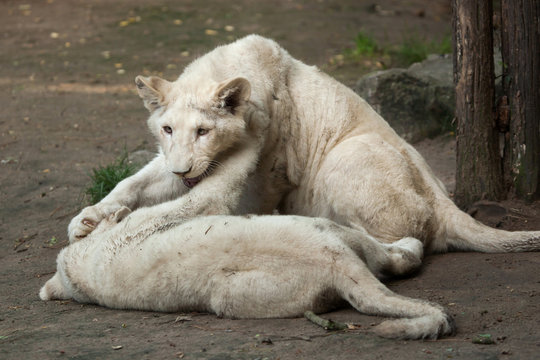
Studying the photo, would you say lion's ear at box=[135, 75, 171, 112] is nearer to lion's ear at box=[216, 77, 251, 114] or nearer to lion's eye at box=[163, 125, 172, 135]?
lion's eye at box=[163, 125, 172, 135]

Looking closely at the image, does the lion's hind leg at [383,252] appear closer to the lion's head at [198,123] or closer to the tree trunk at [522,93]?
the lion's head at [198,123]

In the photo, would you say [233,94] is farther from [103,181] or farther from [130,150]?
[130,150]

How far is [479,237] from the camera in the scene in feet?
19.2

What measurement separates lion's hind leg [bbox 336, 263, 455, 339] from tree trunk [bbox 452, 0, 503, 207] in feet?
8.37

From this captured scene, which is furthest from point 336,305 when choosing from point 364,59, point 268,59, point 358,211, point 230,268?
point 364,59

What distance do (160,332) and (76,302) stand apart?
106 cm

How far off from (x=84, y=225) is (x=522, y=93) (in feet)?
12.2

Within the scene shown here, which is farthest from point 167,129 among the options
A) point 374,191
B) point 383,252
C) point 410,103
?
point 410,103

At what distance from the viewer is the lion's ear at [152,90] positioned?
5941mm

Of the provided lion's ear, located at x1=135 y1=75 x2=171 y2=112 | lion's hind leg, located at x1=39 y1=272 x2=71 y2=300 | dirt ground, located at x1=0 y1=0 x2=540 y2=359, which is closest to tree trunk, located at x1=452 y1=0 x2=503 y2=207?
dirt ground, located at x1=0 y1=0 x2=540 y2=359

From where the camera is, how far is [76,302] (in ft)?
17.5

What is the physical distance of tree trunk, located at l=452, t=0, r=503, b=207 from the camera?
6426mm

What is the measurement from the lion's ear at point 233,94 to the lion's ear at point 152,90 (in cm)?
51

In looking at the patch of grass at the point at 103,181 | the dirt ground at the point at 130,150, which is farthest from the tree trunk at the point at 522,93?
the patch of grass at the point at 103,181
